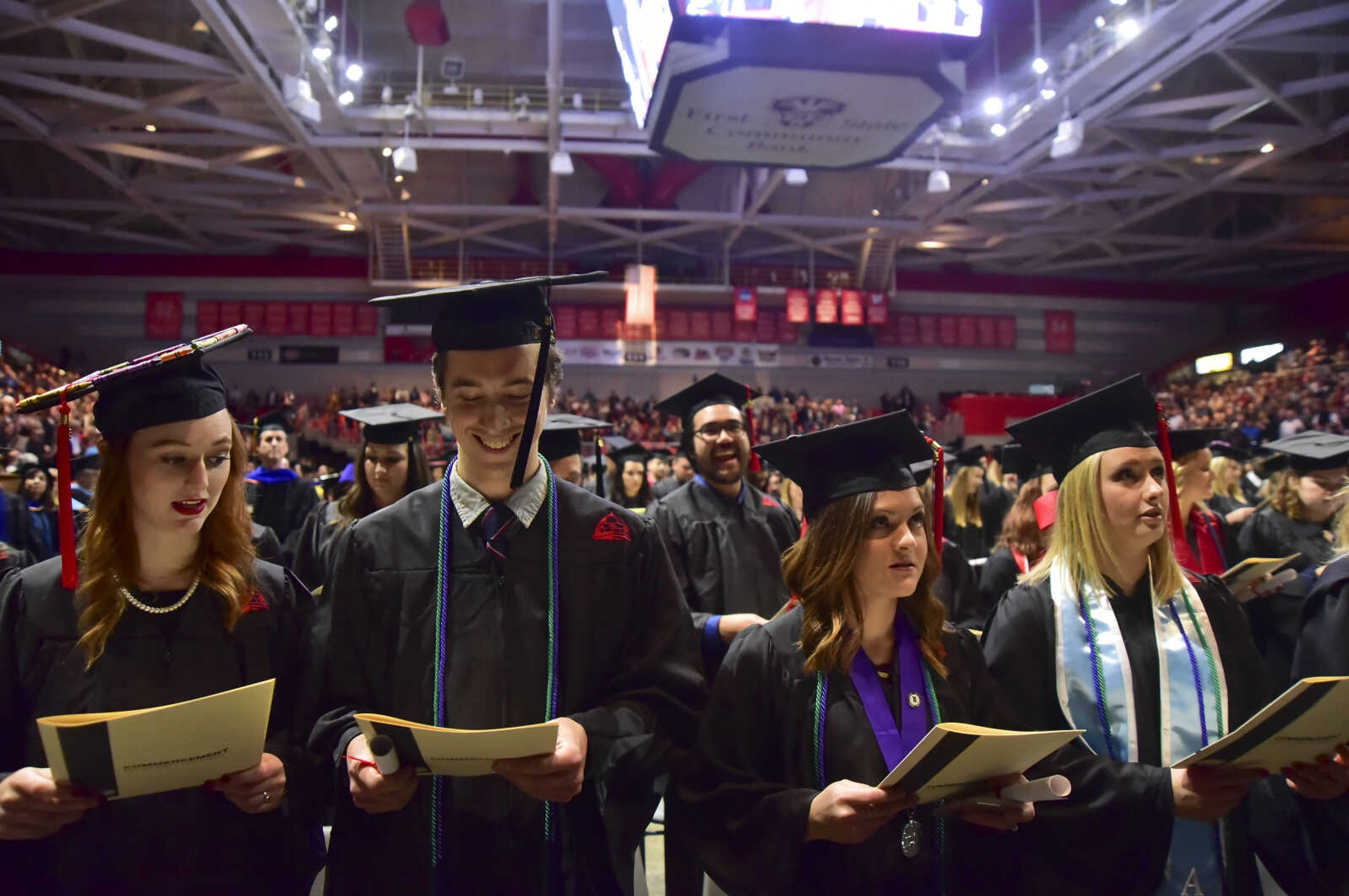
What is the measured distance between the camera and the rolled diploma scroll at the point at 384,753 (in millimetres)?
1350

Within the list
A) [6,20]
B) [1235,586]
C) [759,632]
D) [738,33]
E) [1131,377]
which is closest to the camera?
[759,632]

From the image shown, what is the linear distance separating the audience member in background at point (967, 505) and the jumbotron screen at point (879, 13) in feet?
16.2

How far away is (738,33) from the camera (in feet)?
29.4

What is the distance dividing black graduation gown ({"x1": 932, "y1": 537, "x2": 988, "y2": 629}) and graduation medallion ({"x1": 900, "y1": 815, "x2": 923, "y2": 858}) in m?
2.59

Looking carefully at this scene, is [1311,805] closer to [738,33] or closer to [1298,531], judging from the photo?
[1298,531]

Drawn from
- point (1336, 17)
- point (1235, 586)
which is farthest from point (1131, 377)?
point (1336, 17)

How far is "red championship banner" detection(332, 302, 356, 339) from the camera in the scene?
21844 millimetres

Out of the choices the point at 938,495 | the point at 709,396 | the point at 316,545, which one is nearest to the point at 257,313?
the point at 316,545

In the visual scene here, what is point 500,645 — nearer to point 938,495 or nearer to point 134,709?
point 134,709

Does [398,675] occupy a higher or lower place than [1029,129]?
lower

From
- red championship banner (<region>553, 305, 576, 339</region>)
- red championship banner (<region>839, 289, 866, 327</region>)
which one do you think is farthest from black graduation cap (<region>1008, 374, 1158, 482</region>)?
red championship banner (<region>553, 305, 576, 339</region>)

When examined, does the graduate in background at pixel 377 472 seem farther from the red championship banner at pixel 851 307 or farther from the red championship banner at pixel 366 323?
the red championship banner at pixel 366 323

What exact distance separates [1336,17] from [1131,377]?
13.4m

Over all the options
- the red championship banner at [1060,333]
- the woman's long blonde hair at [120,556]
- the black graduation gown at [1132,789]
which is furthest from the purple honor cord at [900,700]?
the red championship banner at [1060,333]
